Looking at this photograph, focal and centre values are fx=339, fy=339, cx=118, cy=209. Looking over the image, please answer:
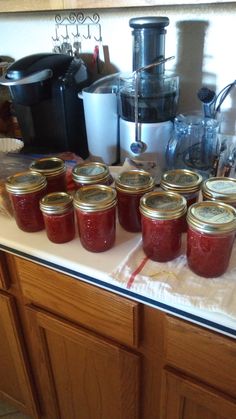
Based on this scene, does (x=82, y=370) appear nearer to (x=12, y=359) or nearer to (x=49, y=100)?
(x=12, y=359)

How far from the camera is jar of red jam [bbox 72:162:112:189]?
2.25 feet

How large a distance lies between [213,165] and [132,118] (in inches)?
9.1

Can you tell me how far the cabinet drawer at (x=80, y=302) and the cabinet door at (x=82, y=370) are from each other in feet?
0.10

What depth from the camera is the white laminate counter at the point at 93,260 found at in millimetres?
517

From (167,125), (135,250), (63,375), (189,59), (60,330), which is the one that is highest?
(189,59)

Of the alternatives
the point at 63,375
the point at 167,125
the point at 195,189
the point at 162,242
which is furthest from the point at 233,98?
the point at 63,375

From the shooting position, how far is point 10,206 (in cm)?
73

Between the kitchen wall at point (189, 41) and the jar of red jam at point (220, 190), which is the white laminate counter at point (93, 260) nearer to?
the jar of red jam at point (220, 190)

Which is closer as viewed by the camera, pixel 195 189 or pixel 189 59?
pixel 195 189

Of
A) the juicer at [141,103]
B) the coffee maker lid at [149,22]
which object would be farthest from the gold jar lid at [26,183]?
the coffee maker lid at [149,22]

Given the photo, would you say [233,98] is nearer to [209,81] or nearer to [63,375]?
[209,81]

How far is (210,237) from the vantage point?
514mm

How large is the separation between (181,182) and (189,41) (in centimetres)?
47

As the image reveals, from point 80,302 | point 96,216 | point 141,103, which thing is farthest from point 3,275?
point 141,103
